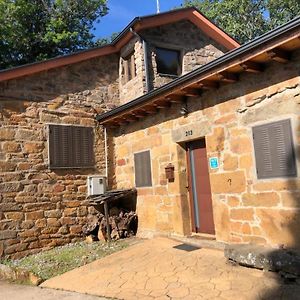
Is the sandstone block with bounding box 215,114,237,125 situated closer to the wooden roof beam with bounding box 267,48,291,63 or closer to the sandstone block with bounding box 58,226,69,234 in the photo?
the wooden roof beam with bounding box 267,48,291,63

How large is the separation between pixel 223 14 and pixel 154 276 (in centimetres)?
1817

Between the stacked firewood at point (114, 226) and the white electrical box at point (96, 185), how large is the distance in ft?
1.93

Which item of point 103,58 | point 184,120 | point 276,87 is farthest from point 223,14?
point 276,87

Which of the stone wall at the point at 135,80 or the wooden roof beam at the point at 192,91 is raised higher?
the stone wall at the point at 135,80

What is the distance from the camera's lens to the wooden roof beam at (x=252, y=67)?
533 cm

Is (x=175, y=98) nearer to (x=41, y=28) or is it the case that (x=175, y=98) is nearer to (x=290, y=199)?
(x=290, y=199)

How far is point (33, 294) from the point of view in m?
5.55

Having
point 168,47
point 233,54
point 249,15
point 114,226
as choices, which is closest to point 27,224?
point 114,226

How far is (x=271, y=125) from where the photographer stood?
5352 mm

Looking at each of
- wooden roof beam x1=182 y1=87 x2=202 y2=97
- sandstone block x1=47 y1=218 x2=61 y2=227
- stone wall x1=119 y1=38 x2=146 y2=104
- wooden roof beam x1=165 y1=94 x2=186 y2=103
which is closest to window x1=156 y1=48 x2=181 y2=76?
stone wall x1=119 y1=38 x2=146 y2=104

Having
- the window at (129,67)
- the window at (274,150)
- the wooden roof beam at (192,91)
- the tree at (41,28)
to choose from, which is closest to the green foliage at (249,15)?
the tree at (41,28)

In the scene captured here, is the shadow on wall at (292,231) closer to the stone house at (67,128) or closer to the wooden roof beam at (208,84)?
the wooden roof beam at (208,84)

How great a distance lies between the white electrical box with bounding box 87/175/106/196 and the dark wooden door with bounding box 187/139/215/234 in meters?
2.71

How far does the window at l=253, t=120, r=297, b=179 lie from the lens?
5094mm
